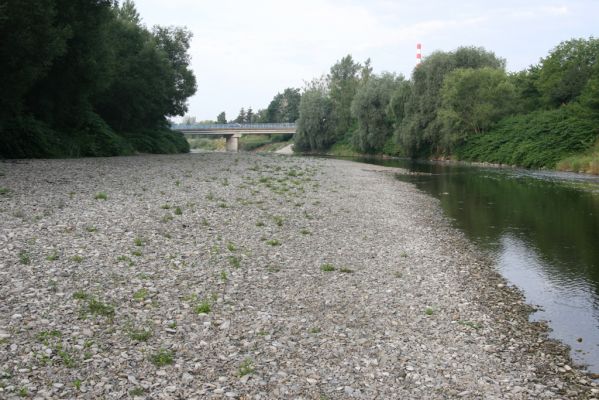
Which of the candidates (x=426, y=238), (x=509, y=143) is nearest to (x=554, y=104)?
(x=509, y=143)

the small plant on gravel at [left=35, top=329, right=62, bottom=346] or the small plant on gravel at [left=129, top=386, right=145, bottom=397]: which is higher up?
the small plant on gravel at [left=35, top=329, right=62, bottom=346]

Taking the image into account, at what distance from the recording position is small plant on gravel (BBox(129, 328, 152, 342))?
8.92 m

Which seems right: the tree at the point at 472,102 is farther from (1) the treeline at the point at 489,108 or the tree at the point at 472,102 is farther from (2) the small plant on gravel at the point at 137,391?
(2) the small plant on gravel at the point at 137,391

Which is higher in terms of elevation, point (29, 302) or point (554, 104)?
point (554, 104)

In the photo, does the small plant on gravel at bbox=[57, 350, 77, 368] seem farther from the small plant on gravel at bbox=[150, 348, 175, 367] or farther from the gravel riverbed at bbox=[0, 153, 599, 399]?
the small plant on gravel at bbox=[150, 348, 175, 367]

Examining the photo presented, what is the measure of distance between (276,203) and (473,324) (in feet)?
49.3

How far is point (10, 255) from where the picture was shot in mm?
12141

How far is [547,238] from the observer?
70.0 ft

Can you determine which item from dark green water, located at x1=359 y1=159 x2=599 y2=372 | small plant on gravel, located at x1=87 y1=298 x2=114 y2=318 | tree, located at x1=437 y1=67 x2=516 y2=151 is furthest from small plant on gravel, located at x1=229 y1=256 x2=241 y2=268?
tree, located at x1=437 y1=67 x2=516 y2=151

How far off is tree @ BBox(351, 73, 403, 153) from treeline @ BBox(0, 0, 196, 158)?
3562 cm

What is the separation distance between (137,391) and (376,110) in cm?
9338

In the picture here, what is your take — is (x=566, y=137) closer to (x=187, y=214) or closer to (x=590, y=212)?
(x=590, y=212)

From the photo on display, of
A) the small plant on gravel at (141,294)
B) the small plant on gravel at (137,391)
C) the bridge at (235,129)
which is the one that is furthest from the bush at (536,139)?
the bridge at (235,129)

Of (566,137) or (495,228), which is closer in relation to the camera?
(495,228)
